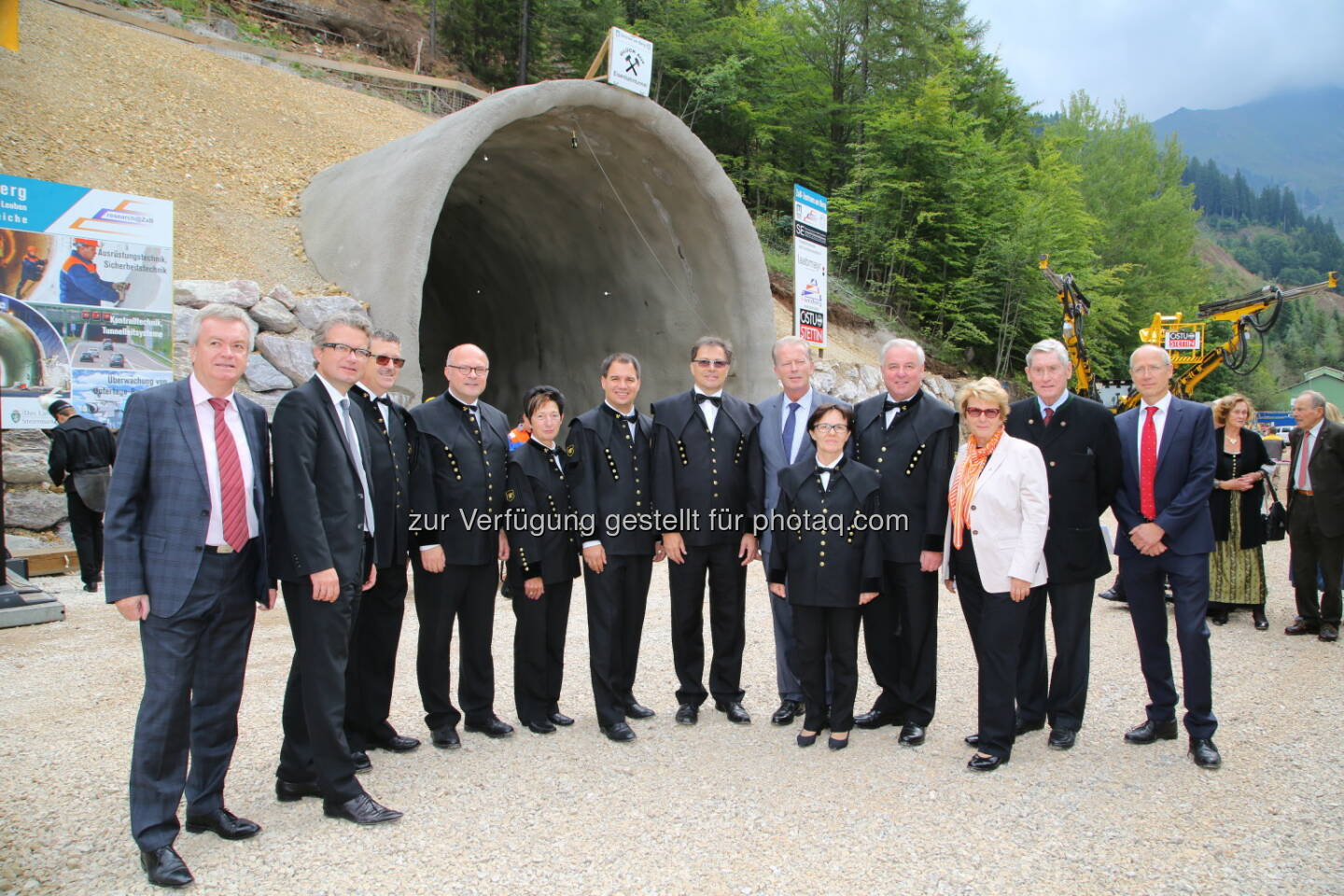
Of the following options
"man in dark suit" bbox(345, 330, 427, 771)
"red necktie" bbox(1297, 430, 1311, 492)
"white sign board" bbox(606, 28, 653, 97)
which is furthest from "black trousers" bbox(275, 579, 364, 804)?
"white sign board" bbox(606, 28, 653, 97)

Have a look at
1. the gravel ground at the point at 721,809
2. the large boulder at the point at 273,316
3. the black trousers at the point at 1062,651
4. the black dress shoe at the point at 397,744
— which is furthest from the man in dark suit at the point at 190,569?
the large boulder at the point at 273,316

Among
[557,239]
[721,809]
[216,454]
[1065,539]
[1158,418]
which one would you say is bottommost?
[721,809]

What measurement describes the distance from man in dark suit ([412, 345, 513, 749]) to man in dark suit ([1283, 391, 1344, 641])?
19.9 feet

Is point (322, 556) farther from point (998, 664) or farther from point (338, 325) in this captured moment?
point (998, 664)

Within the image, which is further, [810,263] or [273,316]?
[810,263]

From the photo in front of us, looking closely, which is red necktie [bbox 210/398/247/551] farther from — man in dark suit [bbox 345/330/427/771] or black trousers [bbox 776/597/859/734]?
black trousers [bbox 776/597/859/734]

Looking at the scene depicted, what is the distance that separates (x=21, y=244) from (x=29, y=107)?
573cm

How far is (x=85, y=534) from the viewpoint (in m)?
7.68

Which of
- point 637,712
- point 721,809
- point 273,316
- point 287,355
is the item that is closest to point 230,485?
point 721,809

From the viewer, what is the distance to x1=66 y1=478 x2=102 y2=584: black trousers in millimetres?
7539

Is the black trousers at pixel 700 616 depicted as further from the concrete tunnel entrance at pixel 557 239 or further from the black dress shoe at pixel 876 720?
the concrete tunnel entrance at pixel 557 239

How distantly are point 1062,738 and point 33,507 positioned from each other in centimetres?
916

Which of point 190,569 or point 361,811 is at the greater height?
point 190,569

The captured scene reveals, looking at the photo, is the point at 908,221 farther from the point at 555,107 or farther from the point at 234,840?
the point at 234,840
